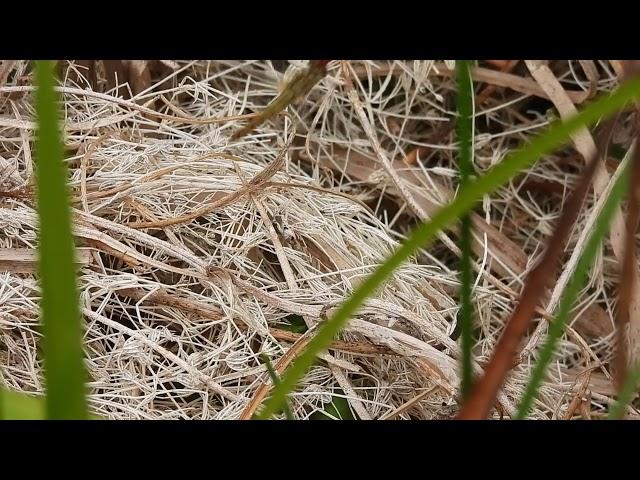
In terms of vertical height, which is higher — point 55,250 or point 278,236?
point 278,236

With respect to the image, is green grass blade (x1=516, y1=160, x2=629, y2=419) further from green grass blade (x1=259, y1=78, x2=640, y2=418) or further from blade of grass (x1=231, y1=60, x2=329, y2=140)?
blade of grass (x1=231, y1=60, x2=329, y2=140)

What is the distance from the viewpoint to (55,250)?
0.70 feet

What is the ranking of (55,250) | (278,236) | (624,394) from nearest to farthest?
1. (55,250)
2. (624,394)
3. (278,236)

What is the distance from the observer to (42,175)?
21cm

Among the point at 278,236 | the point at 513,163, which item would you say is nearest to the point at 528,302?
the point at 513,163

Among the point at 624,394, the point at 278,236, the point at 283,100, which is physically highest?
the point at 283,100

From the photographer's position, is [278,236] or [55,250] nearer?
[55,250]

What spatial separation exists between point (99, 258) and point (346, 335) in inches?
10.3

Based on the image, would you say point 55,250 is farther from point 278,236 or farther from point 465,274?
point 278,236

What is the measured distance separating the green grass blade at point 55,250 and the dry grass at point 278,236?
0.51 m

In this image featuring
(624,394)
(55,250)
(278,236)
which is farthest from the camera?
(278,236)

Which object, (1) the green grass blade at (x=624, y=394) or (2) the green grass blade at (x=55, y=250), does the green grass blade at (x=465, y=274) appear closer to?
(1) the green grass blade at (x=624, y=394)

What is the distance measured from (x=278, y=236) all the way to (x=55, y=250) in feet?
2.24
